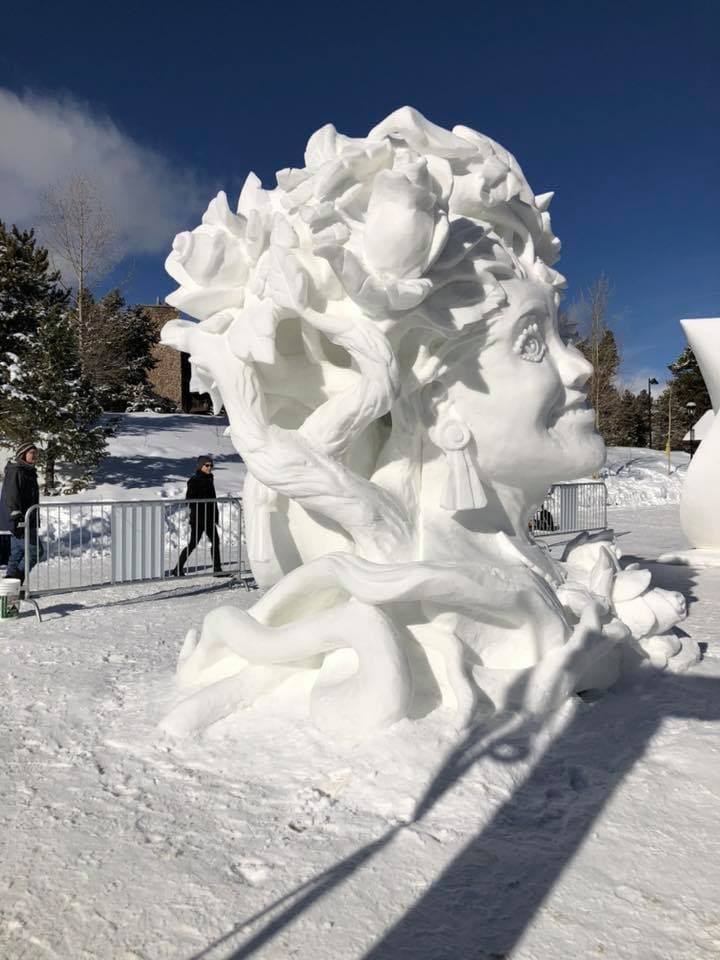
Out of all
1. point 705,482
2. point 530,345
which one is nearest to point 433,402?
point 530,345

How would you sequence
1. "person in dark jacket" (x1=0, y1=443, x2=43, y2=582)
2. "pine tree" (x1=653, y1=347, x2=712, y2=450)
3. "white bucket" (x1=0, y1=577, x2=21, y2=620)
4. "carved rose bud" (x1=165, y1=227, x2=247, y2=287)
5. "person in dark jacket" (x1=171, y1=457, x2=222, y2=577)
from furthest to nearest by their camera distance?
"pine tree" (x1=653, y1=347, x2=712, y2=450) → "person in dark jacket" (x1=171, y1=457, x2=222, y2=577) → "person in dark jacket" (x1=0, y1=443, x2=43, y2=582) → "white bucket" (x1=0, y1=577, x2=21, y2=620) → "carved rose bud" (x1=165, y1=227, x2=247, y2=287)

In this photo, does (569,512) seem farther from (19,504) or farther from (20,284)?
(20,284)

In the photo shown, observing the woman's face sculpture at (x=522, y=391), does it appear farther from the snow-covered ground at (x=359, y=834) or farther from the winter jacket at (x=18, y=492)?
the winter jacket at (x=18, y=492)

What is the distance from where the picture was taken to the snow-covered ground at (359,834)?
1.92 m

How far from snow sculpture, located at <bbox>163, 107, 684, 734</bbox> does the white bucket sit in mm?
3172

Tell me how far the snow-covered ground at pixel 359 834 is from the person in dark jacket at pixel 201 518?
15.4 feet

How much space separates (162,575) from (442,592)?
577cm

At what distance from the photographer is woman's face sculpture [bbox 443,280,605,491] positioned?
147 inches

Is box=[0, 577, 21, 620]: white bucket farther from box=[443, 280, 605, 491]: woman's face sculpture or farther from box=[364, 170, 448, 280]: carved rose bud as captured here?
box=[364, 170, 448, 280]: carved rose bud

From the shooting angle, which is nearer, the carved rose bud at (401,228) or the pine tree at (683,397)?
the carved rose bud at (401,228)

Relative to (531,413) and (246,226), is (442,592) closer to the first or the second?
(531,413)

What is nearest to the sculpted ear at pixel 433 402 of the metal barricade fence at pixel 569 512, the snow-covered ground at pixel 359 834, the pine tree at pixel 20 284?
the snow-covered ground at pixel 359 834

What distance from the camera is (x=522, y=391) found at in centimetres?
Answer: 377

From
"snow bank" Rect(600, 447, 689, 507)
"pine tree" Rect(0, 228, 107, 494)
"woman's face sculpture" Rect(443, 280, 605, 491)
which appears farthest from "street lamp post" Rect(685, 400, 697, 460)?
"woman's face sculpture" Rect(443, 280, 605, 491)
